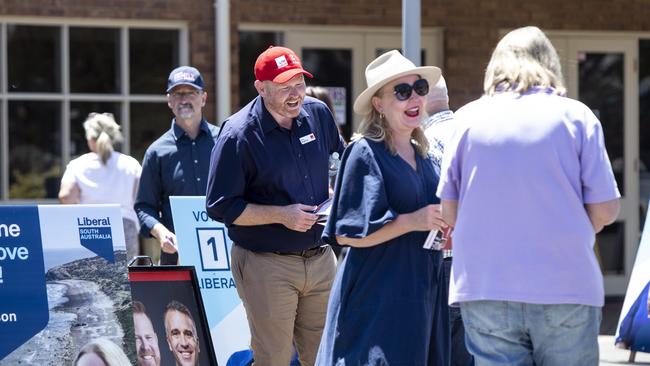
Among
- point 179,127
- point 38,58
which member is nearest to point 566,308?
point 179,127

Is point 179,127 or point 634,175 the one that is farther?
point 634,175

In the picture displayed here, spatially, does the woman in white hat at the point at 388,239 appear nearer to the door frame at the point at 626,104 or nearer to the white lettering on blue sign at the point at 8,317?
the white lettering on blue sign at the point at 8,317

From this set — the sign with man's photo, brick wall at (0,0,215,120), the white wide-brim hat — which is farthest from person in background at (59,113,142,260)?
the white wide-brim hat

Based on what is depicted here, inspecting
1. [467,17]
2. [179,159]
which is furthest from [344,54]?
[179,159]

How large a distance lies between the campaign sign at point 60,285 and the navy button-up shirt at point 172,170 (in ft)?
6.05

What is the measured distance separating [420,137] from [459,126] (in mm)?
801

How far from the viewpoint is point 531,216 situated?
439cm

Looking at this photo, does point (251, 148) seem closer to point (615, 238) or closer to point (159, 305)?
point (159, 305)

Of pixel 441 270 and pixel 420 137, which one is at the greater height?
pixel 420 137

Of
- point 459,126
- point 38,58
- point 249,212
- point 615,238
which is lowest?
point 615,238

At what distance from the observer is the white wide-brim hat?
206 inches

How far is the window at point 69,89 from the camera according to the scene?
11023 mm

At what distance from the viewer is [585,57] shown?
13.0 meters

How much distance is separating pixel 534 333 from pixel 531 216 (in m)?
0.43
